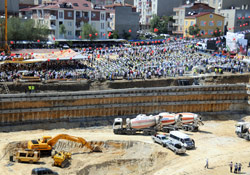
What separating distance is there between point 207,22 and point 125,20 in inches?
780

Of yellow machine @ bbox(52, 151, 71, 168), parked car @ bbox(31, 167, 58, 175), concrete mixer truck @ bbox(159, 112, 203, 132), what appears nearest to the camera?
parked car @ bbox(31, 167, 58, 175)

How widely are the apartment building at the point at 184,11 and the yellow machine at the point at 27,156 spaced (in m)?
71.7

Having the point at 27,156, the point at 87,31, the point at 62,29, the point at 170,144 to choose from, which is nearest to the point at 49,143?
the point at 27,156

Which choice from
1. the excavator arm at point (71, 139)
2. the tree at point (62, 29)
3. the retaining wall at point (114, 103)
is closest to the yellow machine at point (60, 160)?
the excavator arm at point (71, 139)

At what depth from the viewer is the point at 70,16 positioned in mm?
79562

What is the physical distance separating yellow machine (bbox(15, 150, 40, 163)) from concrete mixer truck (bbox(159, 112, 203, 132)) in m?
15.2

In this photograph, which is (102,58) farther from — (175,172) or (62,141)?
(175,172)

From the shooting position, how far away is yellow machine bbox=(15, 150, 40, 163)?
31.9 m

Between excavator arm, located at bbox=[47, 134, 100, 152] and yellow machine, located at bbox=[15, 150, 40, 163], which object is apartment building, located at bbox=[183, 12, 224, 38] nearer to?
excavator arm, located at bbox=[47, 134, 100, 152]

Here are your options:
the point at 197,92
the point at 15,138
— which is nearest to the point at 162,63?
the point at 197,92

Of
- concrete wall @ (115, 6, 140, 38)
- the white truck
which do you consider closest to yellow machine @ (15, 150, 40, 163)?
the white truck

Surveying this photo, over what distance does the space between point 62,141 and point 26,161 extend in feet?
20.0

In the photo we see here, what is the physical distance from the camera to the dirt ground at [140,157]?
31844mm

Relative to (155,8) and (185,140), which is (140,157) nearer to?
(185,140)
